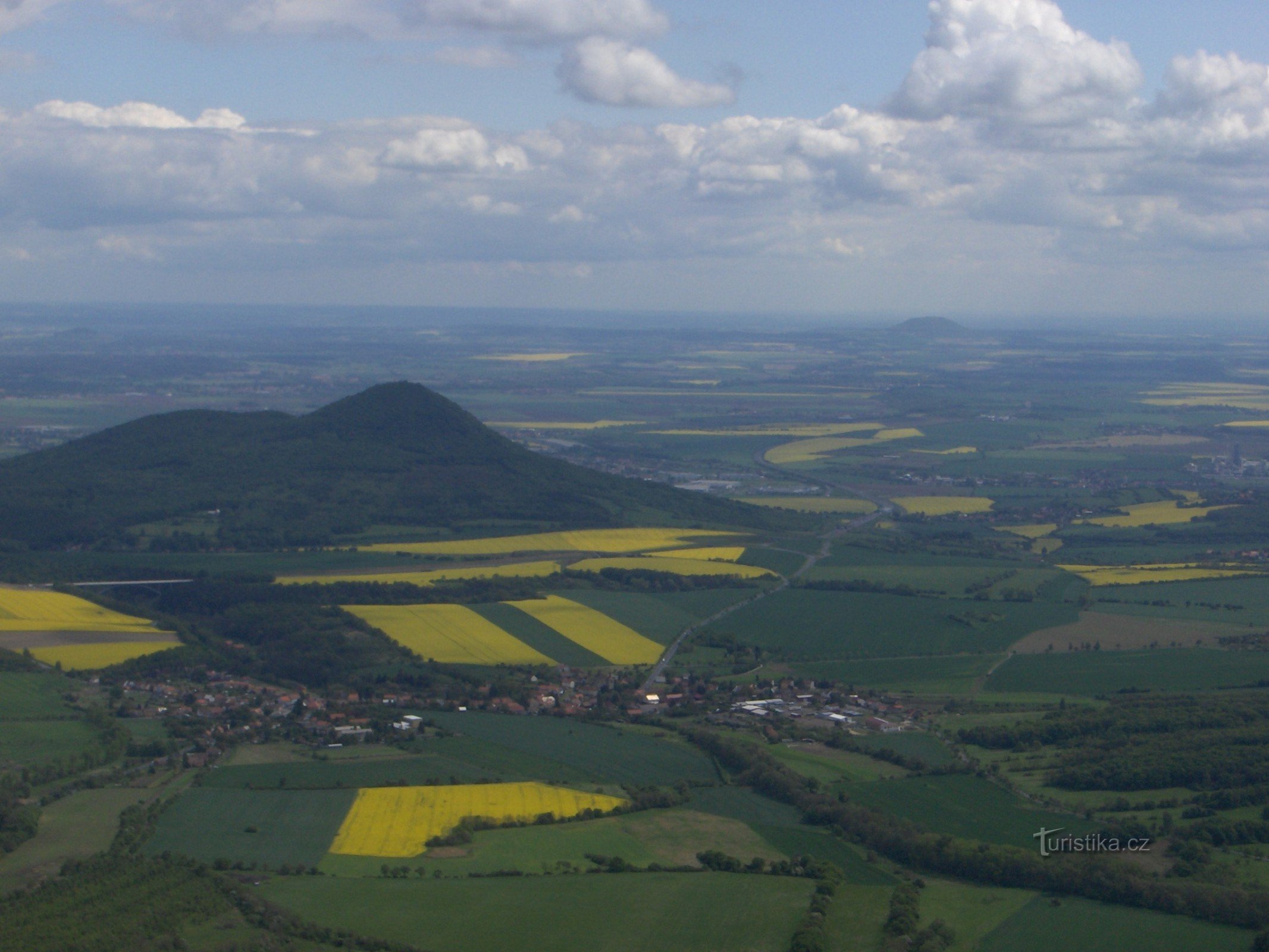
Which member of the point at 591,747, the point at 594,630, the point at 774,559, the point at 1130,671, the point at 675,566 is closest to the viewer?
the point at 591,747

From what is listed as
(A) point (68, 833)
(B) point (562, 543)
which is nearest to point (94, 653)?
(A) point (68, 833)

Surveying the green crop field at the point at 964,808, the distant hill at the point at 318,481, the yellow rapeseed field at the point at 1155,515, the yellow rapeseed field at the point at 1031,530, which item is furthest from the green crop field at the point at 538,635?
the yellow rapeseed field at the point at 1155,515

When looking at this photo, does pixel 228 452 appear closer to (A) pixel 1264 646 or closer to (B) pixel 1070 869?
(A) pixel 1264 646

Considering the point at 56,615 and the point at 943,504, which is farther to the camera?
the point at 943,504

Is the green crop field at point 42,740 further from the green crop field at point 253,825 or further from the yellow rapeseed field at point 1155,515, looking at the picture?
the yellow rapeseed field at point 1155,515

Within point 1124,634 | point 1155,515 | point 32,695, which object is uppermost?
point 1155,515

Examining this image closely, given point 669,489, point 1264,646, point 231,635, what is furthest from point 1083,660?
point 669,489

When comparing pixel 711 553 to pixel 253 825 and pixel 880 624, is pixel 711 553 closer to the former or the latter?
pixel 880 624

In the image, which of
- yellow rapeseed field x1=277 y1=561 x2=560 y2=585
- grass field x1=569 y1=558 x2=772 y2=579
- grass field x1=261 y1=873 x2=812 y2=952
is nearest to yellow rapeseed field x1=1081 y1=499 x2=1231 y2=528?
grass field x1=569 y1=558 x2=772 y2=579
